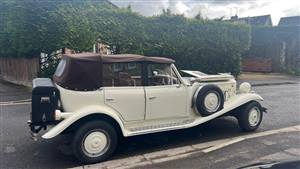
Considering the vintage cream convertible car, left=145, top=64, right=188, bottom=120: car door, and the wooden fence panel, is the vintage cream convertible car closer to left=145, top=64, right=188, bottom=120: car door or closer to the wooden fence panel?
left=145, top=64, right=188, bottom=120: car door

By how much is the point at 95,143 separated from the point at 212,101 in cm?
226

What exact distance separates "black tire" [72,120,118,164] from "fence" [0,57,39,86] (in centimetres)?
853

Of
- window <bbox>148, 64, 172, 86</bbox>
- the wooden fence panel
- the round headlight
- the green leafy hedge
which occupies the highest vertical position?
the green leafy hedge

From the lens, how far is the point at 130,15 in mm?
12461

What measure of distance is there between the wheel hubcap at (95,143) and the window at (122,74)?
32.6 inches

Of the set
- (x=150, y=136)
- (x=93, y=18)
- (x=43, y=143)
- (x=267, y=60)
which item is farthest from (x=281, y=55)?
(x=43, y=143)

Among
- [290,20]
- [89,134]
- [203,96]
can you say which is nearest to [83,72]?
[89,134]

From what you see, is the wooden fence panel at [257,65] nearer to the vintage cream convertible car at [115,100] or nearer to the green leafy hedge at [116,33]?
the green leafy hedge at [116,33]

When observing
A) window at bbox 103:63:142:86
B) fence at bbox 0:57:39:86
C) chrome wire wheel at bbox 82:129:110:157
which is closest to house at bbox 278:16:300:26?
fence at bbox 0:57:39:86

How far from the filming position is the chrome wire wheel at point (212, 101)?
17.3 feet

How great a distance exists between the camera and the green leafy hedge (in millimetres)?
10836

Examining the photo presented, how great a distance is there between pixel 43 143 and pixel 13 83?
10.1m

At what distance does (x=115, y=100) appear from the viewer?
15.2ft

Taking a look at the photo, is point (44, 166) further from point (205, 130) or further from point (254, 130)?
point (254, 130)
